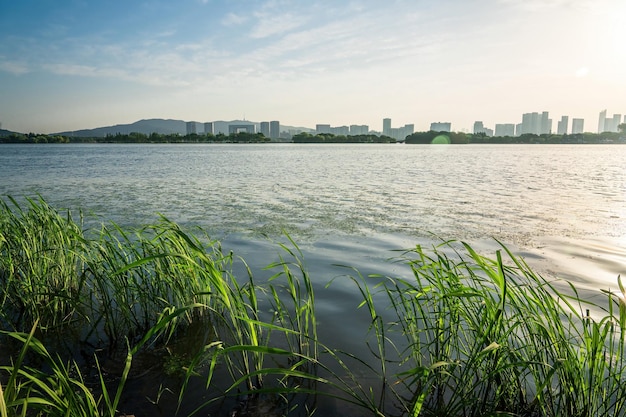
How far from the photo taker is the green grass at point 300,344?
2529mm

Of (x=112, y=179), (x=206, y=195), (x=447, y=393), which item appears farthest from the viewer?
(x=112, y=179)

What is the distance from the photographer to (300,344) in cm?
348

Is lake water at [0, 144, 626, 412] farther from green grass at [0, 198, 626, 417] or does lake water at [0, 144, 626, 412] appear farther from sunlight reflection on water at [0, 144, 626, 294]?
green grass at [0, 198, 626, 417]

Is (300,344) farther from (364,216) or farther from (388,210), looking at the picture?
(388,210)

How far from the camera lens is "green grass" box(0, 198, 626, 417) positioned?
253 centimetres

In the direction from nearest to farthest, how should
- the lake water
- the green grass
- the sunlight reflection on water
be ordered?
the green grass < the lake water < the sunlight reflection on water

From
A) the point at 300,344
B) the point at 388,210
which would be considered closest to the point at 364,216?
the point at 388,210

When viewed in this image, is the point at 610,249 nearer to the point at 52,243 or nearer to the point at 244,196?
the point at 52,243

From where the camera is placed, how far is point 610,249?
812 cm

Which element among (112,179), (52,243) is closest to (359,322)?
(52,243)

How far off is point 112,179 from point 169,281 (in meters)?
20.5

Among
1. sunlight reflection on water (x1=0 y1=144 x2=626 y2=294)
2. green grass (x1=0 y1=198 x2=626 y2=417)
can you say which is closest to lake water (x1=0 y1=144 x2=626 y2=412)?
sunlight reflection on water (x1=0 y1=144 x2=626 y2=294)

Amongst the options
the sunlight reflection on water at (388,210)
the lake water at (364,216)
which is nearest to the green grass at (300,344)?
the lake water at (364,216)

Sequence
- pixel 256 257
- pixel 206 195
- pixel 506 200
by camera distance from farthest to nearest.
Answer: pixel 206 195, pixel 506 200, pixel 256 257
